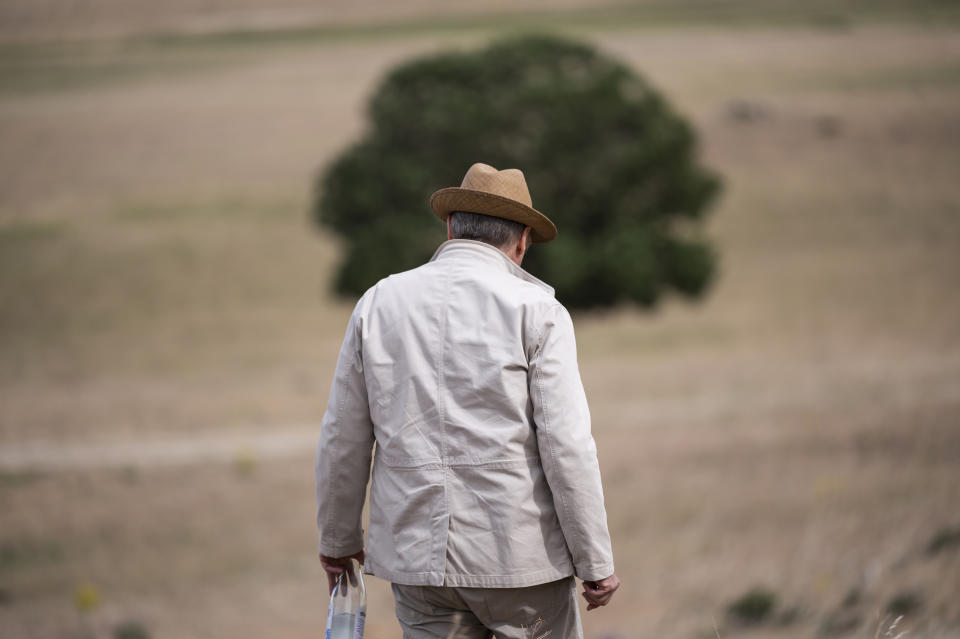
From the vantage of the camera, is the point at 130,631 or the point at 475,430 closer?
the point at 475,430

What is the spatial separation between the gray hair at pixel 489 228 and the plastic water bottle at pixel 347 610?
100 cm

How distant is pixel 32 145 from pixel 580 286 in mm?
23759

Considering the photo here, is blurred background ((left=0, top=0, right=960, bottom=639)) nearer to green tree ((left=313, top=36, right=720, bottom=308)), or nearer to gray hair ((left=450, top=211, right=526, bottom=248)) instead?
green tree ((left=313, top=36, right=720, bottom=308))

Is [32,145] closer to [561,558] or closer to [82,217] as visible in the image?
[82,217]

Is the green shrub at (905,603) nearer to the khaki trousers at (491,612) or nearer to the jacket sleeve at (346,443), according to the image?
the khaki trousers at (491,612)

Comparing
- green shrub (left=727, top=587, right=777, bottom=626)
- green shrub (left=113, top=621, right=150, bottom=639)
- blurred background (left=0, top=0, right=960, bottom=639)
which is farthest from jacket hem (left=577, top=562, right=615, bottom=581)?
green shrub (left=113, top=621, right=150, bottom=639)

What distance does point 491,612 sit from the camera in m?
2.69

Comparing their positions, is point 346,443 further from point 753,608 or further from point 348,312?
point 348,312

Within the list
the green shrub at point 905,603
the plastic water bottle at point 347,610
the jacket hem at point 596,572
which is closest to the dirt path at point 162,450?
the green shrub at point 905,603

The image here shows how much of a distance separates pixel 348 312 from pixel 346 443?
24220 mm

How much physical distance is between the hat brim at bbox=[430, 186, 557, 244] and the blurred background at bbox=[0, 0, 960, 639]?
2082 mm

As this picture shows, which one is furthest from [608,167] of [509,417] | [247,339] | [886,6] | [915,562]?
[886,6]

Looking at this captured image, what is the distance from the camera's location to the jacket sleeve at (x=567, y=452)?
2.63 meters

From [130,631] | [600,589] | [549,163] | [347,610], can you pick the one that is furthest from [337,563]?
[549,163]
